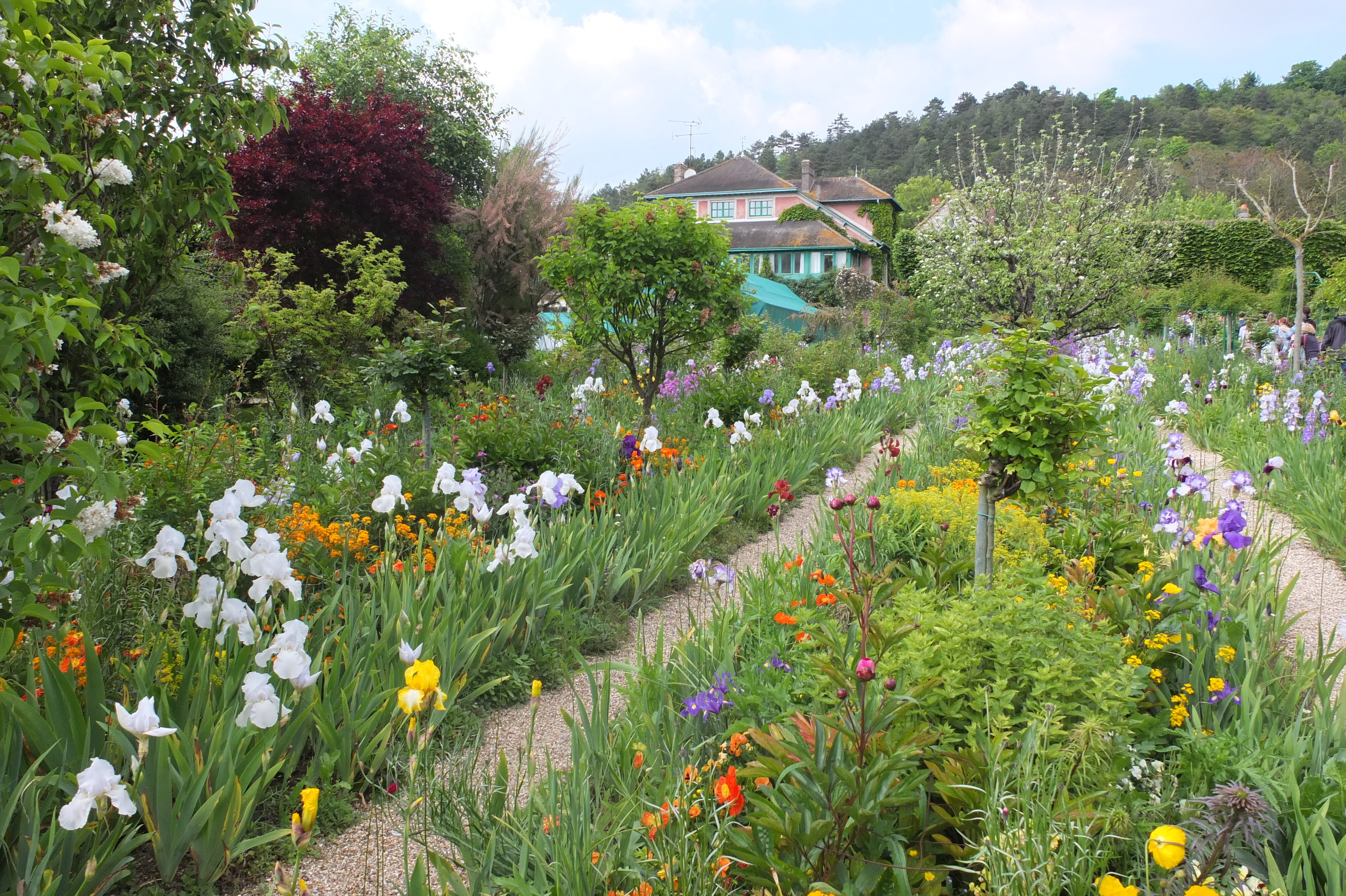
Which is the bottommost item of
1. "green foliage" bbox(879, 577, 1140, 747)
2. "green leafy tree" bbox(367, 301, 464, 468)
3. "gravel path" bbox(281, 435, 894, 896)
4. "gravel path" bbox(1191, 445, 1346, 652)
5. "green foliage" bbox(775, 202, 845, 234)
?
"gravel path" bbox(1191, 445, 1346, 652)

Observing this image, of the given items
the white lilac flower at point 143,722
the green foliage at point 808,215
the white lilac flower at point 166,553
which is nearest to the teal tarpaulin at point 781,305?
the green foliage at point 808,215

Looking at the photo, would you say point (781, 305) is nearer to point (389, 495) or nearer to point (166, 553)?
point (389, 495)

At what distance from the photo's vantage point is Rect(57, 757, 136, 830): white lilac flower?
1457 mm

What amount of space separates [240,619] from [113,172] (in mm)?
1392

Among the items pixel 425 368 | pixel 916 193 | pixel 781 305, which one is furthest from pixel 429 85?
pixel 916 193

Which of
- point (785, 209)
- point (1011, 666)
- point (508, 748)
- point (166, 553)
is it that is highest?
point (785, 209)

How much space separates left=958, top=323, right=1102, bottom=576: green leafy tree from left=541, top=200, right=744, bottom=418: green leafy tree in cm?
426

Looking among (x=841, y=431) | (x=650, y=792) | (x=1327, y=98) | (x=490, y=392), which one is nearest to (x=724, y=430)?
(x=841, y=431)

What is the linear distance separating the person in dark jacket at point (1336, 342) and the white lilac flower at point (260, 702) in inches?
428

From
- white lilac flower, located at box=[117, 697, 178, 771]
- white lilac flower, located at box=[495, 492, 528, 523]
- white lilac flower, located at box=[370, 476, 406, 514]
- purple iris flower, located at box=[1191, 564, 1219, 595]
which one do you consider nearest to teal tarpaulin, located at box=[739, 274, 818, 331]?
white lilac flower, located at box=[495, 492, 528, 523]

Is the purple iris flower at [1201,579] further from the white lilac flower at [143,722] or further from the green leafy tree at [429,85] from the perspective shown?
the green leafy tree at [429,85]

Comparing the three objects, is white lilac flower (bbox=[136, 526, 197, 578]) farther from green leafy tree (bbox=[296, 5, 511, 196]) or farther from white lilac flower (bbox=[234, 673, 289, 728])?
green leafy tree (bbox=[296, 5, 511, 196])

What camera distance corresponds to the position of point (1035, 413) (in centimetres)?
306

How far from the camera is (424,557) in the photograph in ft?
12.1
